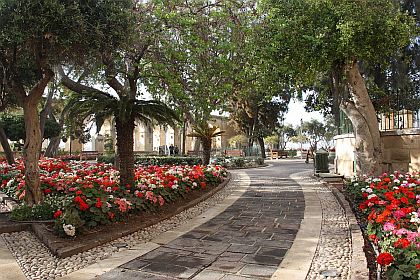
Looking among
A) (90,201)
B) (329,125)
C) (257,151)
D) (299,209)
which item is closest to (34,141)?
(90,201)

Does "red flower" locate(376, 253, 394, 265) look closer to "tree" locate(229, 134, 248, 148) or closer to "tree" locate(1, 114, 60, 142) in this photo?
"tree" locate(1, 114, 60, 142)

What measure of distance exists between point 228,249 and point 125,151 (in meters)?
2.98

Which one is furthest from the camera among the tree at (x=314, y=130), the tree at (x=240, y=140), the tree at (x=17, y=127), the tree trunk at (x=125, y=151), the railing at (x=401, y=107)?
the tree at (x=314, y=130)

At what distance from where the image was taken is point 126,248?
12.7 feet

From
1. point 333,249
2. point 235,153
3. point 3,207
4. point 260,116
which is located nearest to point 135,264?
point 333,249

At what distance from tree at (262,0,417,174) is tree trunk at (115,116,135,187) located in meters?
3.87

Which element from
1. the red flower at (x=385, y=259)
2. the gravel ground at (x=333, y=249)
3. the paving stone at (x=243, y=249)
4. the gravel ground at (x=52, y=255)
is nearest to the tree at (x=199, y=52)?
the gravel ground at (x=52, y=255)

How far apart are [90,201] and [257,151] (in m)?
20.1

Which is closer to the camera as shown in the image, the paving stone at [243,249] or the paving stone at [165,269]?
the paving stone at [165,269]

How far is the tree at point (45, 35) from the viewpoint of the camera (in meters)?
4.38

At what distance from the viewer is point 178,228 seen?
4812 mm

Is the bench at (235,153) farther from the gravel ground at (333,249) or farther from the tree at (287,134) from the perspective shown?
the tree at (287,134)

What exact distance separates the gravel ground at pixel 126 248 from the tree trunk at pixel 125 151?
1.21m

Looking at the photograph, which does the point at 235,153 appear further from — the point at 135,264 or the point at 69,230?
the point at 135,264
